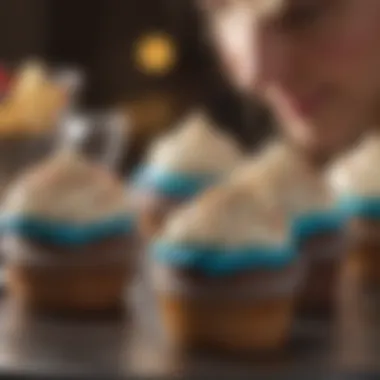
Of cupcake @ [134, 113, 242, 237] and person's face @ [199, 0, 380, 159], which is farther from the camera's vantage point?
person's face @ [199, 0, 380, 159]

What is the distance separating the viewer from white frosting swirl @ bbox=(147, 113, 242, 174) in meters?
1.06

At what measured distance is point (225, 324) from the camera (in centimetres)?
80

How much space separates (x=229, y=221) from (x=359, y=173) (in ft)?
0.68

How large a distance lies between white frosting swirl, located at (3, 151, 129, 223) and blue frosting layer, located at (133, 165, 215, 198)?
0.10 m

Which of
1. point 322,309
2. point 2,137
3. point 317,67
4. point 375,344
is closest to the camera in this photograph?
point 375,344

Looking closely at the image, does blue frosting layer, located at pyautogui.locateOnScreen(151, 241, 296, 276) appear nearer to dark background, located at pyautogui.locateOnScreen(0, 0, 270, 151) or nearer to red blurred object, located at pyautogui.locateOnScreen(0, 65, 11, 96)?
red blurred object, located at pyautogui.locateOnScreen(0, 65, 11, 96)

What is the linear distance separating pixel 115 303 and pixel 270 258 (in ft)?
0.41

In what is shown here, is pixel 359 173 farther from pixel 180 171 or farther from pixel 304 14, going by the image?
pixel 304 14

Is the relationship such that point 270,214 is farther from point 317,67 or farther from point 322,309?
point 317,67

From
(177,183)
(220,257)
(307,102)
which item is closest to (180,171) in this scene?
(177,183)

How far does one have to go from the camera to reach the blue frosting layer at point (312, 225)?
2.97ft

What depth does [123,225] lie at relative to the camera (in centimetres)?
90

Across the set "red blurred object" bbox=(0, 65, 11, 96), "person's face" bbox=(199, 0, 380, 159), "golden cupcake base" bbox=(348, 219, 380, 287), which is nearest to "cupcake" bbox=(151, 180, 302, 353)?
"golden cupcake base" bbox=(348, 219, 380, 287)

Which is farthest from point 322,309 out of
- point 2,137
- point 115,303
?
point 2,137
